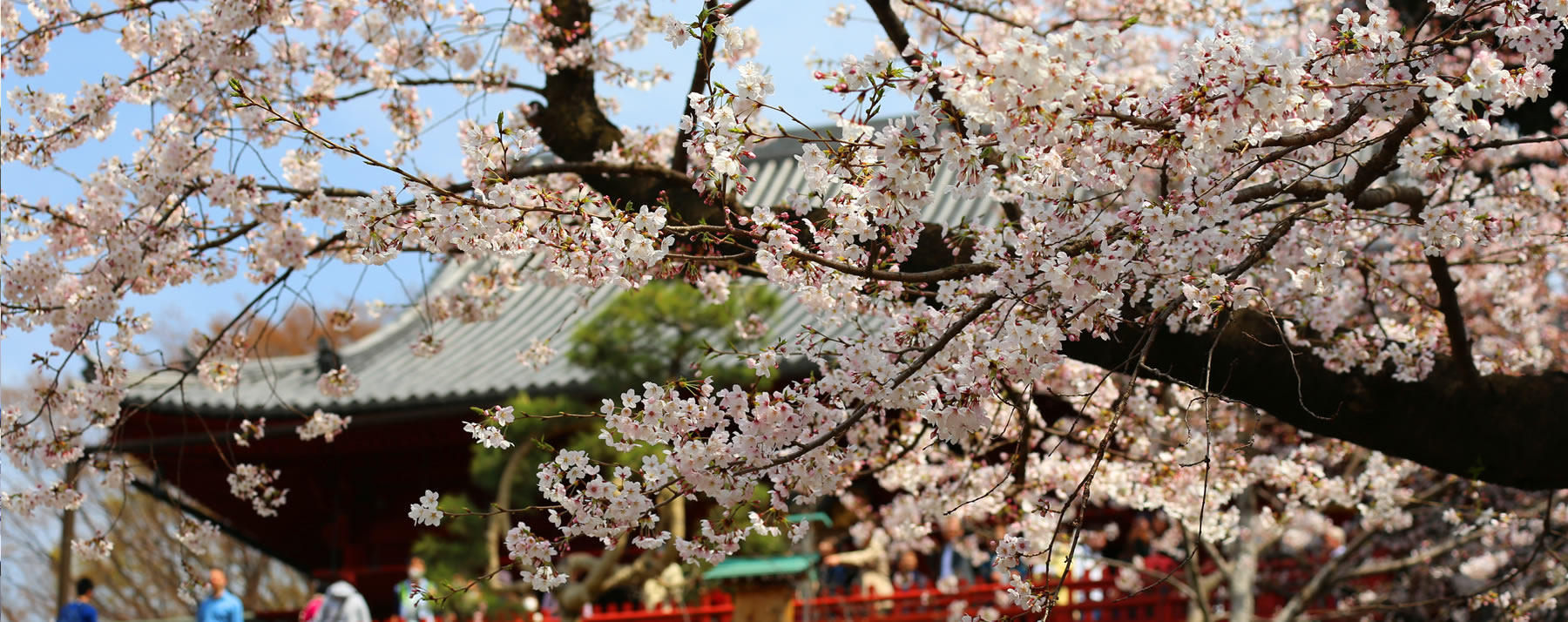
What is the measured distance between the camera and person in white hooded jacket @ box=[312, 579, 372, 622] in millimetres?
→ 7113

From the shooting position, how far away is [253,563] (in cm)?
1884

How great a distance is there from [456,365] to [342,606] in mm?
3643

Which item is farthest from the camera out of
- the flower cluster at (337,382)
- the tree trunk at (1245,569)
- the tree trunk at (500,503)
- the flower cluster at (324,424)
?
the tree trunk at (500,503)

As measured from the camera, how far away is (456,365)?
34.7 ft

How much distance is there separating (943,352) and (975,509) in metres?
2.30

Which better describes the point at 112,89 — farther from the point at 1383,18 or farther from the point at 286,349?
the point at 286,349

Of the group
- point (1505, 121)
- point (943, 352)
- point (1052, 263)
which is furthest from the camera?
point (1505, 121)

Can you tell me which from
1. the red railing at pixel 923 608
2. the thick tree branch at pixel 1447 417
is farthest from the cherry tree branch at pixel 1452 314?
the red railing at pixel 923 608

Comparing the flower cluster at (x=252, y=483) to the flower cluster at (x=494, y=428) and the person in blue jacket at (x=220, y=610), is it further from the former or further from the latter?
the person in blue jacket at (x=220, y=610)

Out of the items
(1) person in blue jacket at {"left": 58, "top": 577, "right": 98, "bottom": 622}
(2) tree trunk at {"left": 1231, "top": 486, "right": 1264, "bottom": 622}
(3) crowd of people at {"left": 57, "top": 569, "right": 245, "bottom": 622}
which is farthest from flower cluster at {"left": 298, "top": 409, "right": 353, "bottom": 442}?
(2) tree trunk at {"left": 1231, "top": 486, "right": 1264, "bottom": 622}

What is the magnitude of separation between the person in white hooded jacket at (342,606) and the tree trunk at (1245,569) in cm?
481

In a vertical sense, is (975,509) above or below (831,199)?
below

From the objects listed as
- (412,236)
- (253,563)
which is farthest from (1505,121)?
(253,563)

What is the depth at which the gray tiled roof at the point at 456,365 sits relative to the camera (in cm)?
875
